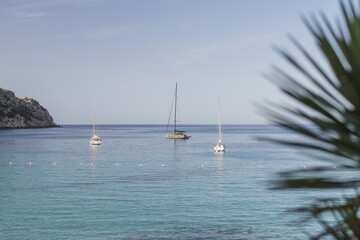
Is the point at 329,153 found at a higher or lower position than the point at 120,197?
higher

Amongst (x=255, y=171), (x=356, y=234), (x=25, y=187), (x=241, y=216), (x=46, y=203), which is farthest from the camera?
(x=255, y=171)

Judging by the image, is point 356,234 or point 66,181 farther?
point 66,181

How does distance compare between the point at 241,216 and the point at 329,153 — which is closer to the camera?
the point at 329,153

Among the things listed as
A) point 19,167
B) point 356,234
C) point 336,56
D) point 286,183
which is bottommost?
point 19,167

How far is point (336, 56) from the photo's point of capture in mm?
2203

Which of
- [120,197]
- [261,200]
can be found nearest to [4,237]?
[120,197]

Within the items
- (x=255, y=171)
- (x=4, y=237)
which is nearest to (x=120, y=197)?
(x=4, y=237)

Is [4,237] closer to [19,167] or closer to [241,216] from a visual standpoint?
[241,216]

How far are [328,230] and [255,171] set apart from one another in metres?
62.1

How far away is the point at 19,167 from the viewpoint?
6800 centimetres

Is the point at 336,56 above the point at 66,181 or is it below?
above

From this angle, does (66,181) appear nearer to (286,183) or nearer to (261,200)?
(261,200)

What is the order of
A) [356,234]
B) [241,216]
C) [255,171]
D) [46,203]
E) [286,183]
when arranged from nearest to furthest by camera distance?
1. [286,183]
2. [356,234]
3. [241,216]
4. [46,203]
5. [255,171]

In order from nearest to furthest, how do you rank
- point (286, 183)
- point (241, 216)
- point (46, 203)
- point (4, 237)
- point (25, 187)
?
point (286, 183), point (4, 237), point (241, 216), point (46, 203), point (25, 187)
